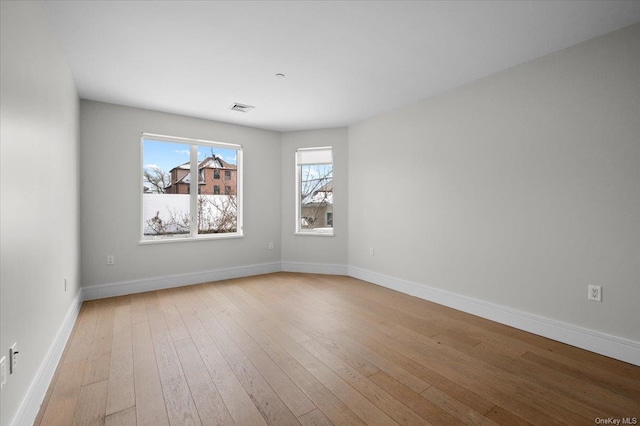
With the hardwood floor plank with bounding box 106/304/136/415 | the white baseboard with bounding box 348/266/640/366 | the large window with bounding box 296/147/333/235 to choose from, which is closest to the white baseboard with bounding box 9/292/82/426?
the hardwood floor plank with bounding box 106/304/136/415

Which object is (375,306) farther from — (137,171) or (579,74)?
(137,171)

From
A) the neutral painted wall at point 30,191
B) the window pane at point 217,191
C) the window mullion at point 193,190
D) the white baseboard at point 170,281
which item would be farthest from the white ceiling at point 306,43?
the white baseboard at point 170,281

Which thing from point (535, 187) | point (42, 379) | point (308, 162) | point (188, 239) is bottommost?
point (42, 379)

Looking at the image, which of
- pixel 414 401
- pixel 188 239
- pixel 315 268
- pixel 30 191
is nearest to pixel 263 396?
pixel 414 401

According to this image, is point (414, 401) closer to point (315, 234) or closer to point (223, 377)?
point (223, 377)

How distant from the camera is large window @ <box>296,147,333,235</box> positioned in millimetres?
5020

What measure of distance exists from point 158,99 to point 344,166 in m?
2.81

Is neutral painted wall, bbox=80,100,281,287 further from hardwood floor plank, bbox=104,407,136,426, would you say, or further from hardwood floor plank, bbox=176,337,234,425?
hardwood floor plank, bbox=104,407,136,426

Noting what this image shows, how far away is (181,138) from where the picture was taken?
423 centimetres

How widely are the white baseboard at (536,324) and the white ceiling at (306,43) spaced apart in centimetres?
239

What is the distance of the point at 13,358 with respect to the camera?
1388 mm

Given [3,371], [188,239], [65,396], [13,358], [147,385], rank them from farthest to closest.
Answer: [188,239]
[147,385]
[65,396]
[13,358]
[3,371]

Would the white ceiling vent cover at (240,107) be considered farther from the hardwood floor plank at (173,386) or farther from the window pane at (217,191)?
the hardwood floor plank at (173,386)

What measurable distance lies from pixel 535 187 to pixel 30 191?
12.5 feet
